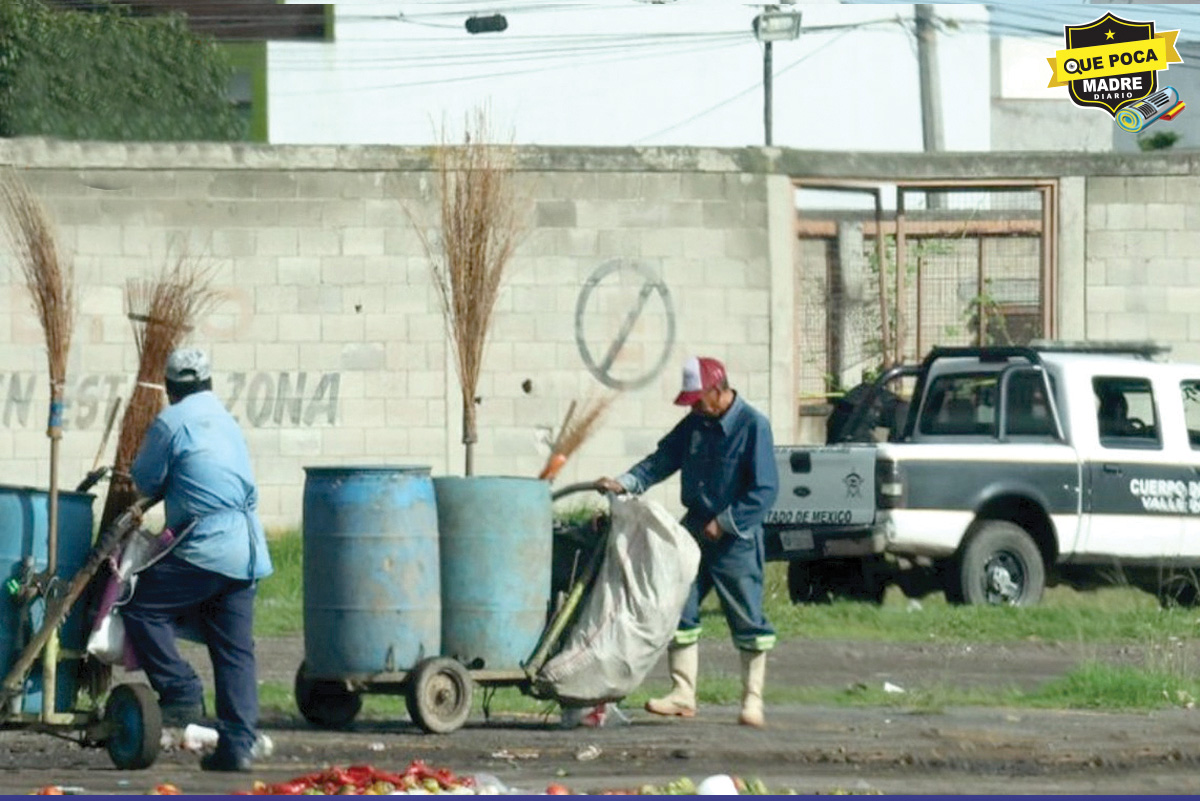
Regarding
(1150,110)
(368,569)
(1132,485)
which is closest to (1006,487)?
(1132,485)

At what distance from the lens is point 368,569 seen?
10.1 metres

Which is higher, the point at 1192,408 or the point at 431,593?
the point at 1192,408

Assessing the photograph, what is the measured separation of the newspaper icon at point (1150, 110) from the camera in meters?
22.6

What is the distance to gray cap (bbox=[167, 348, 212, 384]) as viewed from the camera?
9.30 m

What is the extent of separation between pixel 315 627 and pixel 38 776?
1.62 meters

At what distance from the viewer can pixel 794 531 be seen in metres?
15.6

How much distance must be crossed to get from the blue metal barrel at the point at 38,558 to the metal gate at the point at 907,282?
10910mm

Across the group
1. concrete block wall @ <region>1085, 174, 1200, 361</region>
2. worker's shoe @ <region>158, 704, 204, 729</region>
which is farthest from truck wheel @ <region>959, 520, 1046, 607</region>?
worker's shoe @ <region>158, 704, 204, 729</region>

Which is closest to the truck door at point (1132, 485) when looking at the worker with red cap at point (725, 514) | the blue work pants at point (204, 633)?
the worker with red cap at point (725, 514)

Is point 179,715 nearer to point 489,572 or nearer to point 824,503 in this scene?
point 489,572

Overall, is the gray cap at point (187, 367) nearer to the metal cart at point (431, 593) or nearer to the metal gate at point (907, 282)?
the metal cart at point (431, 593)

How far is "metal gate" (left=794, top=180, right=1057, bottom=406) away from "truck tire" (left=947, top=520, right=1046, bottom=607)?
4.05 metres

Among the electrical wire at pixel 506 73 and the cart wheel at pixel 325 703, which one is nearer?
the cart wheel at pixel 325 703

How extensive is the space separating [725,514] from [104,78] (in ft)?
57.6
